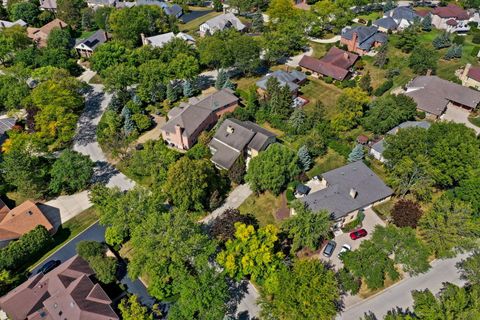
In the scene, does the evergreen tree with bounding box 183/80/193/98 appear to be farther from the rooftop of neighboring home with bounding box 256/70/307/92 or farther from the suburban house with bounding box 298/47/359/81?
the suburban house with bounding box 298/47/359/81

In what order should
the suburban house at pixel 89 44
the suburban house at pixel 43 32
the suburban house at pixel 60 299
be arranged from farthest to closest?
the suburban house at pixel 43 32, the suburban house at pixel 89 44, the suburban house at pixel 60 299

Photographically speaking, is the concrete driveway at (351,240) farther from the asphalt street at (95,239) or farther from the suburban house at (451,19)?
the suburban house at (451,19)

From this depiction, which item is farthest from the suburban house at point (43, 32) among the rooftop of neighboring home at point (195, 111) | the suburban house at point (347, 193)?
the suburban house at point (347, 193)

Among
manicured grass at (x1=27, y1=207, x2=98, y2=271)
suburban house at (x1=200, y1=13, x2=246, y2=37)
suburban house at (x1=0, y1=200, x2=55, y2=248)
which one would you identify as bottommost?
manicured grass at (x1=27, y1=207, x2=98, y2=271)

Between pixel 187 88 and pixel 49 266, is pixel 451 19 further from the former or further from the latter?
pixel 49 266

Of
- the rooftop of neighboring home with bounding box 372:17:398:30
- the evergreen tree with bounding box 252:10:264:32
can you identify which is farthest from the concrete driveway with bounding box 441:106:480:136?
the evergreen tree with bounding box 252:10:264:32

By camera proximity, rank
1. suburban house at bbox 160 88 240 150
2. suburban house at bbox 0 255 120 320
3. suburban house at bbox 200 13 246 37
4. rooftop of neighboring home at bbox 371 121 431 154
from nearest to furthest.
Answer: suburban house at bbox 0 255 120 320
rooftop of neighboring home at bbox 371 121 431 154
suburban house at bbox 160 88 240 150
suburban house at bbox 200 13 246 37
